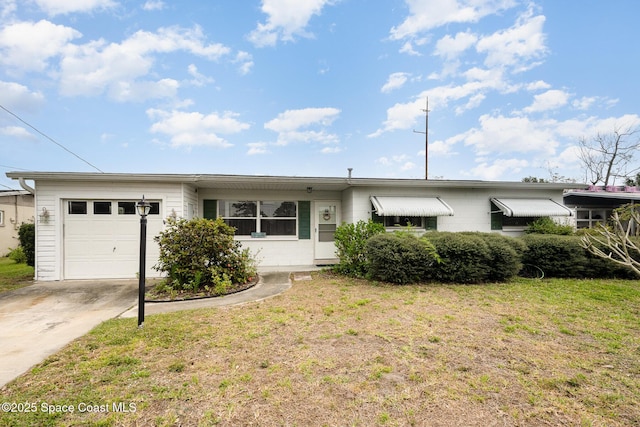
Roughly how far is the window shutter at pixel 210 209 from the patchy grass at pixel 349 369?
17.1ft

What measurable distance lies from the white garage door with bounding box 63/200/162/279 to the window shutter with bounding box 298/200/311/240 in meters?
4.50

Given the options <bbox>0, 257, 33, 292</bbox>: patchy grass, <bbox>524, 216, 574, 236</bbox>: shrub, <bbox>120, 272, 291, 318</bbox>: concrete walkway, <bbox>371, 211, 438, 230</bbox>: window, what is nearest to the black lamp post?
<bbox>120, 272, 291, 318</bbox>: concrete walkway

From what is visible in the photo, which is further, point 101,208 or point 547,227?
point 547,227

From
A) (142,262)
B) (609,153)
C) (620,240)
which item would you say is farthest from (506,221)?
(609,153)

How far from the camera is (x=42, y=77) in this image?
36.4 feet

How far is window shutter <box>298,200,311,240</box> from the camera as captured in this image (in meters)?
10.2

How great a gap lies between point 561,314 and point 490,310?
3.59 ft

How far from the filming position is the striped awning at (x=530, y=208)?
9586 mm

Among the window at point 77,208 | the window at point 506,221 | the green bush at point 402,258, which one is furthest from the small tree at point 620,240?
the window at point 77,208

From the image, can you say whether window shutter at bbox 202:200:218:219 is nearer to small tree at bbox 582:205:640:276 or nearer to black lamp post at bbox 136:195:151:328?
black lamp post at bbox 136:195:151:328

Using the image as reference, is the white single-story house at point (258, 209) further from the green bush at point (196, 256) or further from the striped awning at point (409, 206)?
the green bush at point (196, 256)

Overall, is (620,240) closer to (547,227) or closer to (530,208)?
(530,208)

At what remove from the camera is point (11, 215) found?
1468 centimetres

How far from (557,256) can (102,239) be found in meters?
12.7
